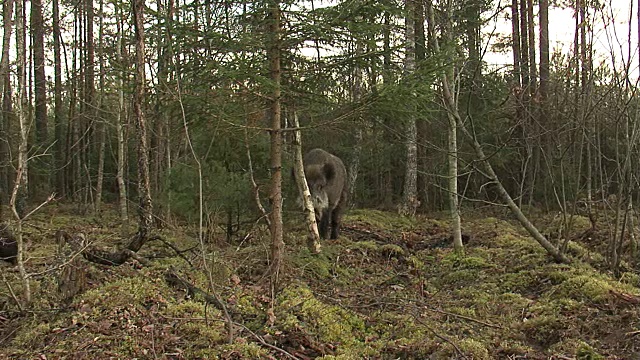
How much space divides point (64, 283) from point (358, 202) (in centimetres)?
1500

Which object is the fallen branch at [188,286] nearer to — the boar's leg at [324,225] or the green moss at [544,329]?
the green moss at [544,329]

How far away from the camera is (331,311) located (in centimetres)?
602

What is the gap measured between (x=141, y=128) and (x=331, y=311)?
3158 mm

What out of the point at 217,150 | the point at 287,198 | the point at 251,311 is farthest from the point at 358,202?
the point at 251,311

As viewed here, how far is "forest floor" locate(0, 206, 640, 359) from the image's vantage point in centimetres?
490

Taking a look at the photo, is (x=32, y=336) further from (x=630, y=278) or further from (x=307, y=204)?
(x=630, y=278)

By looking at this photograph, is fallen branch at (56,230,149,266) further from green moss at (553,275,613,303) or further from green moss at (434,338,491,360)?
green moss at (553,275,613,303)

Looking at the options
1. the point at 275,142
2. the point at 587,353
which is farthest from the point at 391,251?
the point at 587,353

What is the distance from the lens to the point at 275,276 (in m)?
6.59

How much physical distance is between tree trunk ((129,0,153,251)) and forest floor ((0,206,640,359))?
0.57 m

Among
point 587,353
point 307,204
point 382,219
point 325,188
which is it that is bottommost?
point 587,353

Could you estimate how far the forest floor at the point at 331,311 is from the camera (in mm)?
4898

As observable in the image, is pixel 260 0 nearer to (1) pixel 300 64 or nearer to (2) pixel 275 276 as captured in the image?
(1) pixel 300 64

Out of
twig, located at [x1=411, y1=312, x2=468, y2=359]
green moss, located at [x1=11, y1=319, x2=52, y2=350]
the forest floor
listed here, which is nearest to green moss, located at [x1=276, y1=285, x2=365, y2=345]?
the forest floor
